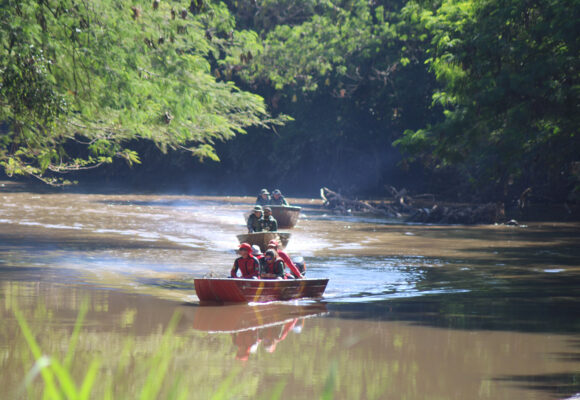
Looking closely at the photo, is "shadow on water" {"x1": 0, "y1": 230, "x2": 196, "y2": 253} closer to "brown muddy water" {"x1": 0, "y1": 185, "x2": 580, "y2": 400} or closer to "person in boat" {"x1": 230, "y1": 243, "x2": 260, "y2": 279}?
"brown muddy water" {"x1": 0, "y1": 185, "x2": 580, "y2": 400}

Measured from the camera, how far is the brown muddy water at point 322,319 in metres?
8.48

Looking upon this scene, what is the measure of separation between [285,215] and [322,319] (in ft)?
49.7

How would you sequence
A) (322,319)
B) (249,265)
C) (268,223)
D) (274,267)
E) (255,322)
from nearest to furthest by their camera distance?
1. (255,322)
2. (322,319)
3. (249,265)
4. (274,267)
5. (268,223)

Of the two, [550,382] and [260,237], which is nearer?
[550,382]

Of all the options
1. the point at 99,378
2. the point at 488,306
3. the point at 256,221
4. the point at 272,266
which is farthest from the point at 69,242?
the point at 99,378

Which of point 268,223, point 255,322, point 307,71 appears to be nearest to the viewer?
point 255,322

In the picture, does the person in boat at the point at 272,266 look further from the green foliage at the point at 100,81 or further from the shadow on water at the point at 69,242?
the shadow on water at the point at 69,242

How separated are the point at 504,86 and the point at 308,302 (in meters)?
9.00

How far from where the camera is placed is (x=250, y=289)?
13.0 m

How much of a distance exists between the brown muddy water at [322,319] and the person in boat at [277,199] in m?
2.36

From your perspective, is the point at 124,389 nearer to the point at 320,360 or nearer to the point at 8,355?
the point at 8,355

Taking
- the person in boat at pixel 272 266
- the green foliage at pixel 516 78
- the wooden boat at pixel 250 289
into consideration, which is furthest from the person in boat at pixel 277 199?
the wooden boat at pixel 250 289

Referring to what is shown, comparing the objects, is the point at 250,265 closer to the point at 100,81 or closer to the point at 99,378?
the point at 99,378

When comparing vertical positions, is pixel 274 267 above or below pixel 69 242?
above
